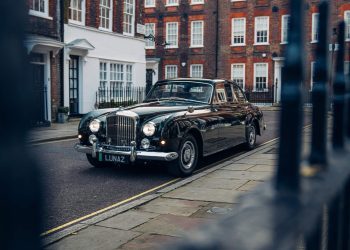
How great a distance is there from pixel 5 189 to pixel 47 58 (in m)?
18.3

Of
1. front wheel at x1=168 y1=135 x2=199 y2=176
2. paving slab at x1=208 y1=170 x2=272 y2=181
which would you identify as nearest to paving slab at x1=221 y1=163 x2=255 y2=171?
paving slab at x1=208 y1=170 x2=272 y2=181

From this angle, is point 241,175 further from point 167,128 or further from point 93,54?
point 93,54

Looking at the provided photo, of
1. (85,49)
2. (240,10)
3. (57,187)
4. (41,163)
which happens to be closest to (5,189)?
(41,163)

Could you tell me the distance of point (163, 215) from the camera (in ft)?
16.1

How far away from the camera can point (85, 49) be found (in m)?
20.0

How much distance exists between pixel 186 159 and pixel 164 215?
2.76 metres

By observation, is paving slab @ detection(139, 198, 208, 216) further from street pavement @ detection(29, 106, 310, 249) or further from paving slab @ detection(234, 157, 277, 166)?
paving slab @ detection(234, 157, 277, 166)

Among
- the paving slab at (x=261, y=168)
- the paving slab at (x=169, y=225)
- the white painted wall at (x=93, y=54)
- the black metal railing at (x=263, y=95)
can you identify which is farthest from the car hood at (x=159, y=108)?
the black metal railing at (x=263, y=95)

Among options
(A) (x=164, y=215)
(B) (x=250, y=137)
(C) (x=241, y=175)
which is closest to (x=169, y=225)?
(A) (x=164, y=215)

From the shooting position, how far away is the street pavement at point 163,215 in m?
3.99

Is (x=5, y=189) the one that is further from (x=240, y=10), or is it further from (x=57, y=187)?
(x=240, y=10)

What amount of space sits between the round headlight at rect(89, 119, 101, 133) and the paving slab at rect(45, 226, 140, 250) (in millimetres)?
3452

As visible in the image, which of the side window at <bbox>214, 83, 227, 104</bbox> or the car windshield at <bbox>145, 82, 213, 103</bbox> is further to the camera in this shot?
the side window at <bbox>214, 83, 227, 104</bbox>

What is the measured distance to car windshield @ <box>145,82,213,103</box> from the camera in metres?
8.98
